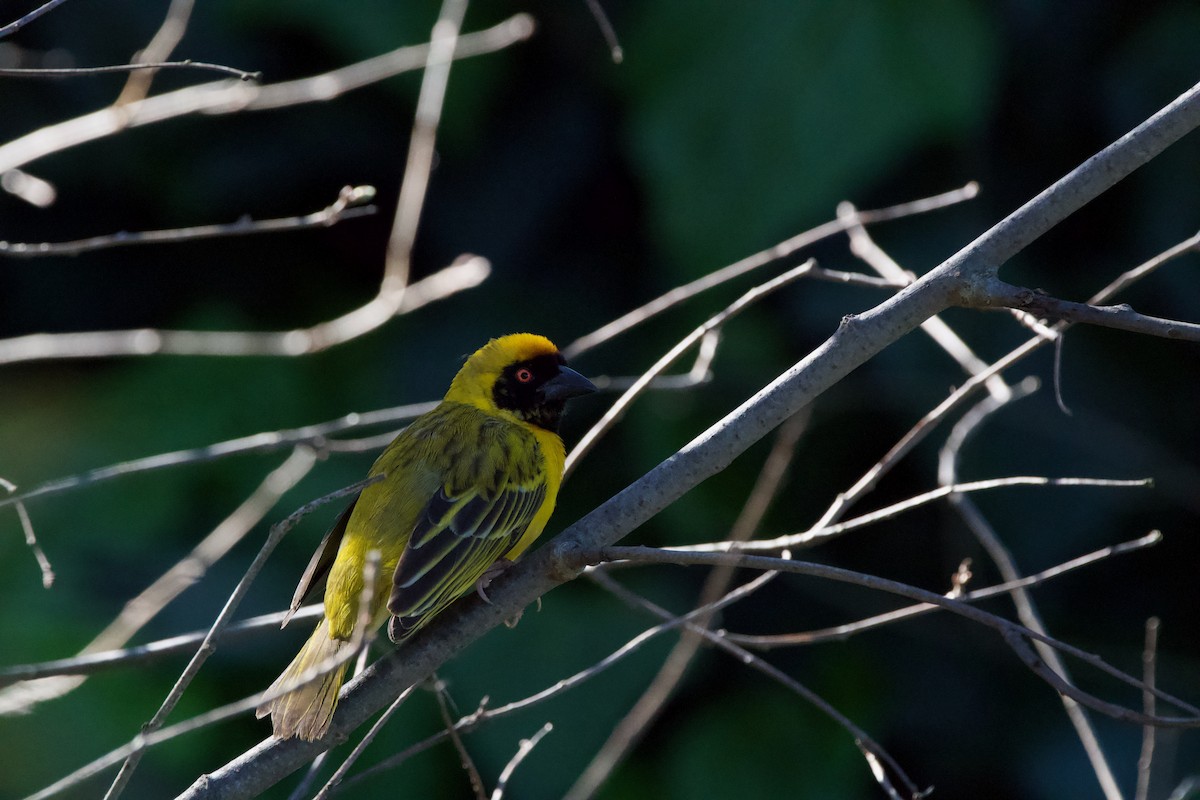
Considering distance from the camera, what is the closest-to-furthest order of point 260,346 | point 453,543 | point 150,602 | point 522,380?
point 150,602, point 453,543, point 260,346, point 522,380

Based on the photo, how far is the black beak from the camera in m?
3.93

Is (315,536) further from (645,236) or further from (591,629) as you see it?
(645,236)

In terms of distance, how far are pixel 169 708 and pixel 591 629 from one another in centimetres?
264

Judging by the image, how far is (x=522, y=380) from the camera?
4.09 metres

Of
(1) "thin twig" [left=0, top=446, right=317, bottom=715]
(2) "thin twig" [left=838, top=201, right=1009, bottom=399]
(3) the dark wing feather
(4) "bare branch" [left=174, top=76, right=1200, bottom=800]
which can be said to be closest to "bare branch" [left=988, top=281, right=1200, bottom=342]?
(4) "bare branch" [left=174, top=76, right=1200, bottom=800]

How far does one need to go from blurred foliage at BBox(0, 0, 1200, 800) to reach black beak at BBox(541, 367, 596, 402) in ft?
1.73

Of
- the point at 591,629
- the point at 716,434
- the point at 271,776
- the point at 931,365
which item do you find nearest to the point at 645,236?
the point at 931,365

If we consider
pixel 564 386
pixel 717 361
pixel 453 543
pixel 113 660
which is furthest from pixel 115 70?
pixel 717 361

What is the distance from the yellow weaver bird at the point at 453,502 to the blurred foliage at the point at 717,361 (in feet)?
1.73

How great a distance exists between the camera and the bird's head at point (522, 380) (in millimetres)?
4051

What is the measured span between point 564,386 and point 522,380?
186 mm

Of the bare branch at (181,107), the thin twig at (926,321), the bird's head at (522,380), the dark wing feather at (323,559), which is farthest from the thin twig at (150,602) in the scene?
the thin twig at (926,321)

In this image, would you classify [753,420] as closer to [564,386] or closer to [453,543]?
[453,543]

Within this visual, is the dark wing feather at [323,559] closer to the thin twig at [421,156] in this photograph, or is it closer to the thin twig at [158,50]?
the thin twig at [421,156]
